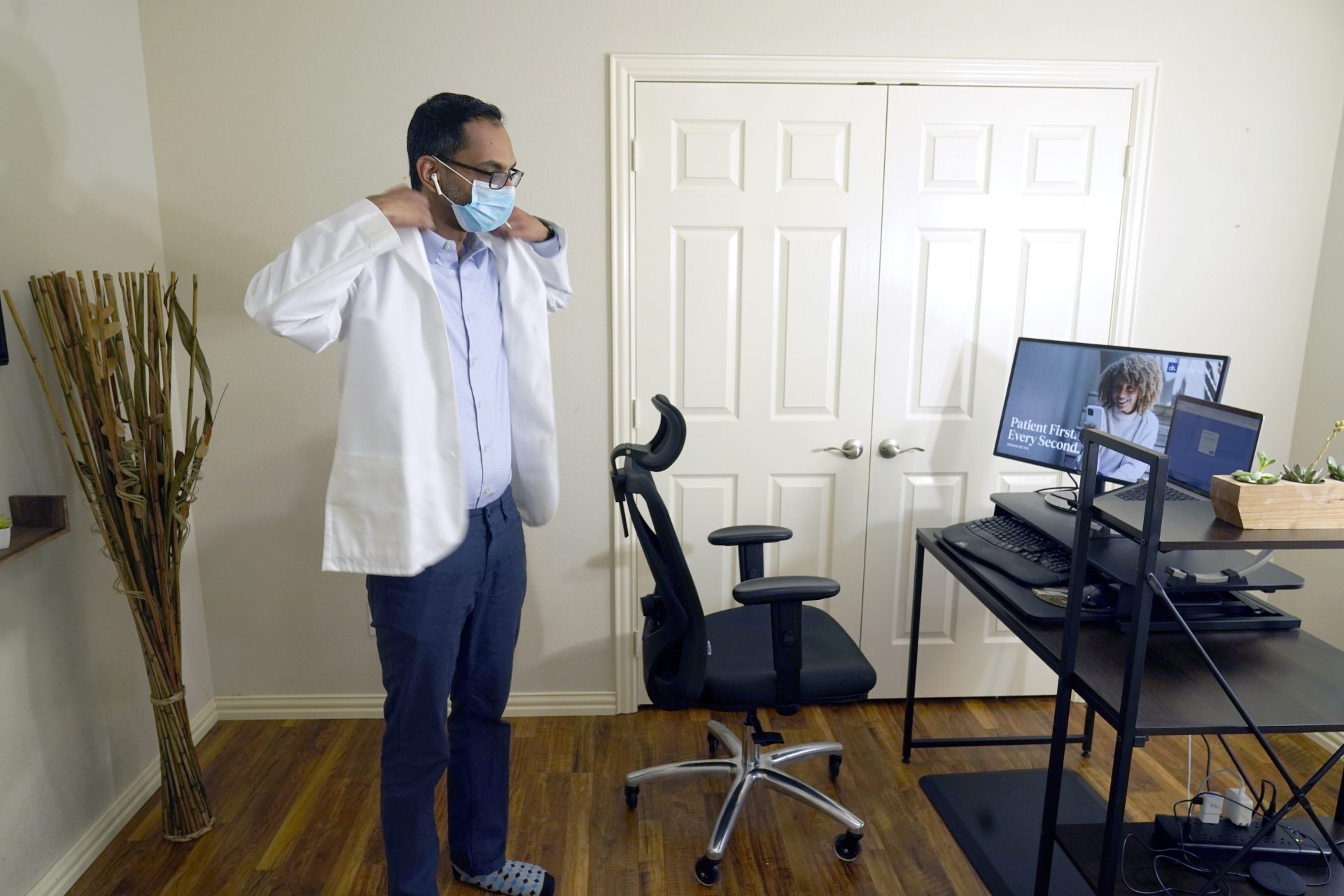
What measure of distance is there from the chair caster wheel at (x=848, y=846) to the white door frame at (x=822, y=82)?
1.29 meters

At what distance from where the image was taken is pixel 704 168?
2.63m

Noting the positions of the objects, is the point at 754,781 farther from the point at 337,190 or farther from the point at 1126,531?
the point at 337,190

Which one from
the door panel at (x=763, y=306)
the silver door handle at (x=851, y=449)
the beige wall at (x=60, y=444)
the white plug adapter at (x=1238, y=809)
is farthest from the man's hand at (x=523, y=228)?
the white plug adapter at (x=1238, y=809)

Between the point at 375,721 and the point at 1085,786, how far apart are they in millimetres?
2200

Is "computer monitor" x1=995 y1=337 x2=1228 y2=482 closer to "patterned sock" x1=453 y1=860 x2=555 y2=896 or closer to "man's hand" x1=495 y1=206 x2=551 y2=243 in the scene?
"man's hand" x1=495 y1=206 x2=551 y2=243

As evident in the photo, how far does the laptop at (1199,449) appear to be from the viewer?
67.6 inches

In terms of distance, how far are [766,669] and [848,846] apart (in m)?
0.51

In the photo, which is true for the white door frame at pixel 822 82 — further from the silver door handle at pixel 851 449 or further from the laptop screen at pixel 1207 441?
the laptop screen at pixel 1207 441

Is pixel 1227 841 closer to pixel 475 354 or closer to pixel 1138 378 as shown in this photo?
pixel 1138 378

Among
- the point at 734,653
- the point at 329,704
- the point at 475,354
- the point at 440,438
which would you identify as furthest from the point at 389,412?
the point at 329,704

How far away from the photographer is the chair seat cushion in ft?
6.78

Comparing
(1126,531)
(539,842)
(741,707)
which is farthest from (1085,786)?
(539,842)

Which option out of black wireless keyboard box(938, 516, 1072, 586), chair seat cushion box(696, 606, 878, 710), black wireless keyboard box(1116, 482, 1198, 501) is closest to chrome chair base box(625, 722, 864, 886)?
chair seat cushion box(696, 606, 878, 710)

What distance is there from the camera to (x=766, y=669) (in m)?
2.11
